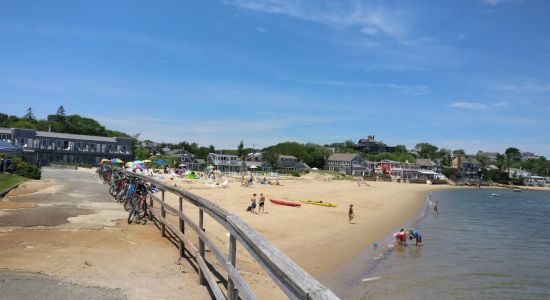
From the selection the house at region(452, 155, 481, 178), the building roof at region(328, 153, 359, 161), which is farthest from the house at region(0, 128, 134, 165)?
the house at region(452, 155, 481, 178)

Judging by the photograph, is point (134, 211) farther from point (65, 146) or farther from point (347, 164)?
point (347, 164)

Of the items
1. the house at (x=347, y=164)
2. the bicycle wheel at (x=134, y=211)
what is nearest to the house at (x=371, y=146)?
the house at (x=347, y=164)

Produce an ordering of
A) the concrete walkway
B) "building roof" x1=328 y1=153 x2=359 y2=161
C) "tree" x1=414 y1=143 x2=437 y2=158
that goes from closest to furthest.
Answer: the concrete walkway, "building roof" x1=328 y1=153 x2=359 y2=161, "tree" x1=414 y1=143 x2=437 y2=158

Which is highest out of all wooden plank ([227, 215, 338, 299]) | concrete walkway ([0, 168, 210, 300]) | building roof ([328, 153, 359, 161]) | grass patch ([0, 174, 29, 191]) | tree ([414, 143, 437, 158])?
tree ([414, 143, 437, 158])

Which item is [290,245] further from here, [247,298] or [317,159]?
[317,159]

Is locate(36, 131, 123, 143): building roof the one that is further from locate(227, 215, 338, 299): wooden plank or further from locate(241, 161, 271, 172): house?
locate(227, 215, 338, 299): wooden plank

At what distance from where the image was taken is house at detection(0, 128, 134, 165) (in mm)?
75250

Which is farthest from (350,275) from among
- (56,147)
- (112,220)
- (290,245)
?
(56,147)

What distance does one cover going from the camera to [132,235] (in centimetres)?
877

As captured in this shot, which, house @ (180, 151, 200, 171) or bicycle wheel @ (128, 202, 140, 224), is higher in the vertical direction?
house @ (180, 151, 200, 171)

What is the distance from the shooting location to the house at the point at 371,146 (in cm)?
18775

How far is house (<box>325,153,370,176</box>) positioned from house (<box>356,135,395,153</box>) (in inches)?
2121

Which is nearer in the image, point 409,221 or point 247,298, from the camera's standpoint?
point 247,298

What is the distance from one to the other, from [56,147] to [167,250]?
8163cm
